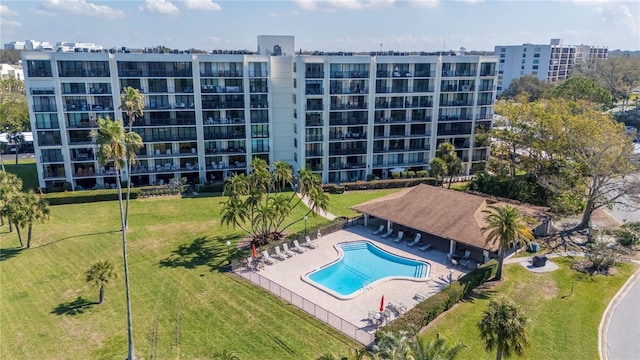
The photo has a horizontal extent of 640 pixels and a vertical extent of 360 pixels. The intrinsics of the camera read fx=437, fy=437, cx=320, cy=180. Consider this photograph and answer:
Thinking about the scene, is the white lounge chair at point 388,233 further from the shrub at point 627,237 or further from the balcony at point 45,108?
the balcony at point 45,108

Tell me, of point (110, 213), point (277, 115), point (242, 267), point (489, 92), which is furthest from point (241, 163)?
point (489, 92)

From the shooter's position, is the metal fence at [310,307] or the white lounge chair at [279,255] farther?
the white lounge chair at [279,255]

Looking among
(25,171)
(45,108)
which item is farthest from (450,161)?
(25,171)

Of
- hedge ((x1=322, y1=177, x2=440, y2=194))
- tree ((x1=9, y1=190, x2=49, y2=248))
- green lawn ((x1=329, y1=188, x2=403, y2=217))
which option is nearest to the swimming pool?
green lawn ((x1=329, y1=188, x2=403, y2=217))

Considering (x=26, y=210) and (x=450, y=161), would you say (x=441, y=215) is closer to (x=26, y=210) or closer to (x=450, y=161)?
(x=450, y=161)

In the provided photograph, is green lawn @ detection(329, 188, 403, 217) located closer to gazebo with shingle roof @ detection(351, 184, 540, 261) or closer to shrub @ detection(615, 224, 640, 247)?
gazebo with shingle roof @ detection(351, 184, 540, 261)

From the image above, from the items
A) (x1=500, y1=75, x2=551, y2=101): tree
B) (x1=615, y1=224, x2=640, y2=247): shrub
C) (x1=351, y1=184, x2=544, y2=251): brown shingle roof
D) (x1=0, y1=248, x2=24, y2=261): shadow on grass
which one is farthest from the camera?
(x1=500, y1=75, x2=551, y2=101): tree

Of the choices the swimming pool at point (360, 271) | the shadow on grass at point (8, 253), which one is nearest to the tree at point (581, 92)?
the swimming pool at point (360, 271)
